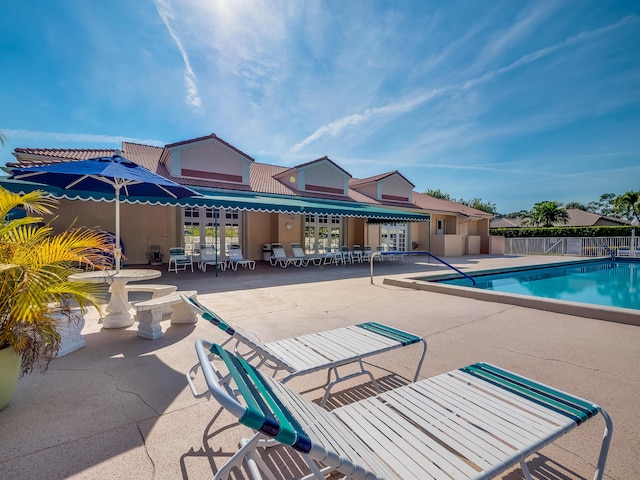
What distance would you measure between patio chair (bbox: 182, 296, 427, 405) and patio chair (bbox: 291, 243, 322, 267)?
13823mm

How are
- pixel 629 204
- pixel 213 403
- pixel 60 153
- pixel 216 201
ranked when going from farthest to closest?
1. pixel 629 204
2. pixel 60 153
3. pixel 216 201
4. pixel 213 403

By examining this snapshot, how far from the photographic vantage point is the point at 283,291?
31.6 ft

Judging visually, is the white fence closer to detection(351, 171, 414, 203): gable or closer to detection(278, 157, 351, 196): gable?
detection(351, 171, 414, 203): gable

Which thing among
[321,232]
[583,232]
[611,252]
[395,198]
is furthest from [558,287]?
[583,232]

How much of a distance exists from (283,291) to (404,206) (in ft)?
58.7

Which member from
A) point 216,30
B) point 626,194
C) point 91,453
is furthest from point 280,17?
point 626,194

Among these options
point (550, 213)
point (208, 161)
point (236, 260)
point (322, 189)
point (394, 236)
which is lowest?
point (236, 260)

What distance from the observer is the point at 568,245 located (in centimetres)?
2769

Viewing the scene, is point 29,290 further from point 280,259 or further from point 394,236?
point 394,236

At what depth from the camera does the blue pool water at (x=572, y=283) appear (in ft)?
37.8

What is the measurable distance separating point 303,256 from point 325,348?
48.4 ft

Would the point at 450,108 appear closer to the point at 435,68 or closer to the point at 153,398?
the point at 435,68

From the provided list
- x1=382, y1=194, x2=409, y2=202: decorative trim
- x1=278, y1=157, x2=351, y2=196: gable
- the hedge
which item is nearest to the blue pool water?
x1=382, y1=194, x2=409, y2=202: decorative trim

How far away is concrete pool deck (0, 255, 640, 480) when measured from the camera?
2395mm
